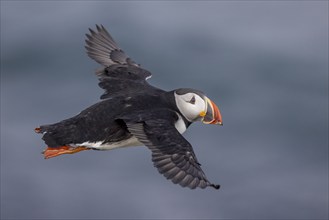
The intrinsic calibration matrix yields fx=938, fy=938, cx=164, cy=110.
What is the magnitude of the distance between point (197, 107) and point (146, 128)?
2.58ft

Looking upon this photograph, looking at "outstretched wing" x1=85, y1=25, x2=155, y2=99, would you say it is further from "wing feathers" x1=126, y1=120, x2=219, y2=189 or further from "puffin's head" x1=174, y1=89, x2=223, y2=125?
"wing feathers" x1=126, y1=120, x2=219, y2=189

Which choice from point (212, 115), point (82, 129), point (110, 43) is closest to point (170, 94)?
point (212, 115)

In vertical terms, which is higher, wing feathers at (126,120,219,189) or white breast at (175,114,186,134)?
white breast at (175,114,186,134)

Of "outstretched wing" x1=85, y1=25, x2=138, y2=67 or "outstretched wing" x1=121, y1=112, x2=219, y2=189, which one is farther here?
"outstretched wing" x1=85, y1=25, x2=138, y2=67

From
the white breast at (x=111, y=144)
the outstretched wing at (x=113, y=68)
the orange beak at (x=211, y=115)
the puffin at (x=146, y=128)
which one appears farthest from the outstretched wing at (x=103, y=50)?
the white breast at (x=111, y=144)

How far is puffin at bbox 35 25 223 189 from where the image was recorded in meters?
7.84

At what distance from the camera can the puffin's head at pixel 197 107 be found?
341 inches

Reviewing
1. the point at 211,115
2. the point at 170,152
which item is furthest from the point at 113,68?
the point at 170,152

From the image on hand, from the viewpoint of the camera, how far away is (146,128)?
8.08 metres

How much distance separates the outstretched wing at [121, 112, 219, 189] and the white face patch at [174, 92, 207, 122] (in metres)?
0.47

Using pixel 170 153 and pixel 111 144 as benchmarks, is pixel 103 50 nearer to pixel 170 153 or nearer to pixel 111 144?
pixel 111 144

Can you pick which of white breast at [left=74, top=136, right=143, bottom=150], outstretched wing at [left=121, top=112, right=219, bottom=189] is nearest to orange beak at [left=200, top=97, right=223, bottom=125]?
outstretched wing at [left=121, top=112, right=219, bottom=189]

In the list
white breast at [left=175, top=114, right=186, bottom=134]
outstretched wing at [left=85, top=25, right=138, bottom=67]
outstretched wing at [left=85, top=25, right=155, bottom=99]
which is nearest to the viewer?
white breast at [left=175, top=114, right=186, bottom=134]

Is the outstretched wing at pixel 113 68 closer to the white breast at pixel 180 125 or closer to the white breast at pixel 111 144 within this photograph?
the white breast at pixel 180 125
